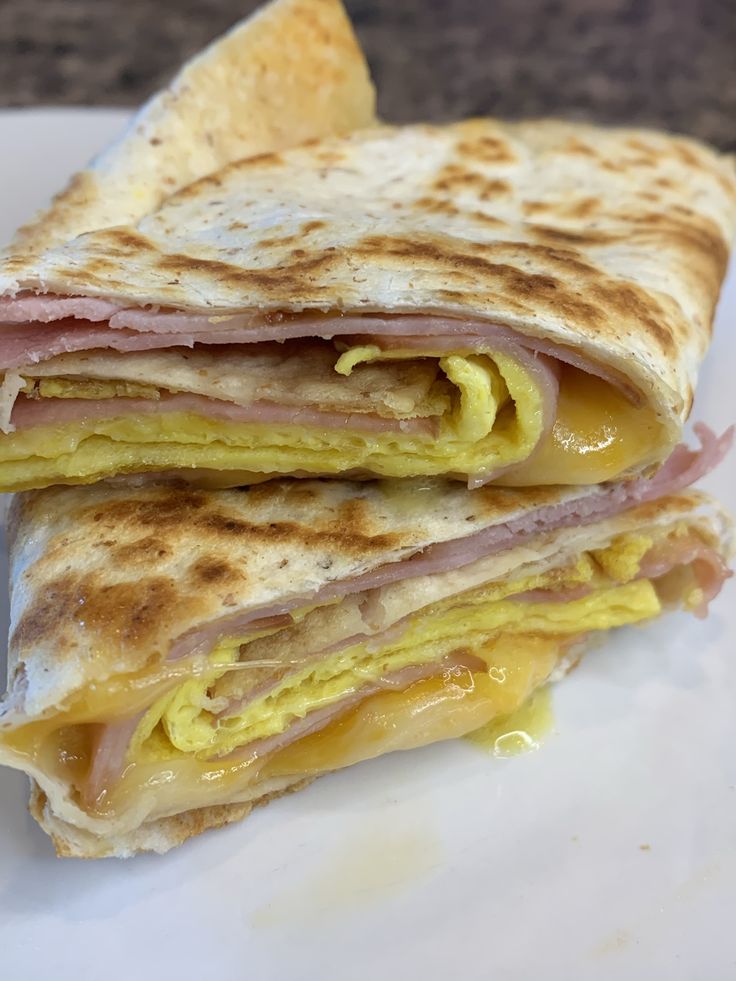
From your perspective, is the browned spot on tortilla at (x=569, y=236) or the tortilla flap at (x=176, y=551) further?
the browned spot on tortilla at (x=569, y=236)

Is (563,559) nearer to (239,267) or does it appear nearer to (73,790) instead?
(239,267)

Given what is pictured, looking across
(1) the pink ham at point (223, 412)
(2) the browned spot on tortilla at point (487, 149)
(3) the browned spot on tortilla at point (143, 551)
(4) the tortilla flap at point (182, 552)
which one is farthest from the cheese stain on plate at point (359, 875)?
(2) the browned spot on tortilla at point (487, 149)

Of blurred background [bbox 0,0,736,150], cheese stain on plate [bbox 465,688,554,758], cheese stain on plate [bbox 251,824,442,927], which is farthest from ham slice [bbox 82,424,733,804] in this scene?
blurred background [bbox 0,0,736,150]

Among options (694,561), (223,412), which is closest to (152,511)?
(223,412)

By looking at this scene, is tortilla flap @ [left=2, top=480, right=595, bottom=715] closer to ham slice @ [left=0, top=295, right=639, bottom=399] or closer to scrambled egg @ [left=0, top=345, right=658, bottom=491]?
scrambled egg @ [left=0, top=345, right=658, bottom=491]

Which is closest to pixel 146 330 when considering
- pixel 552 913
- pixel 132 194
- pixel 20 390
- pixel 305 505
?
pixel 20 390

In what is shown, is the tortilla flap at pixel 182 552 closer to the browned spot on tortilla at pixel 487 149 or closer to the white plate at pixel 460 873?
the white plate at pixel 460 873
